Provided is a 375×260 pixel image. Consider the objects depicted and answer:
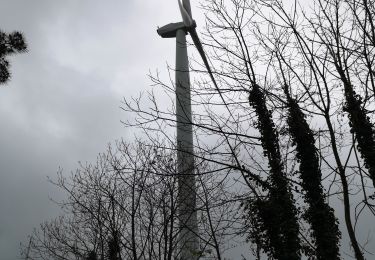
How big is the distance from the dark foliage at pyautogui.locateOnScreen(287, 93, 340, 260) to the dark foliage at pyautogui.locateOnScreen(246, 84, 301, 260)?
2.94 feet

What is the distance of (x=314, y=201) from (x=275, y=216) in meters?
1.72

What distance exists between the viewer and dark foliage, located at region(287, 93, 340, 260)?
44.2ft

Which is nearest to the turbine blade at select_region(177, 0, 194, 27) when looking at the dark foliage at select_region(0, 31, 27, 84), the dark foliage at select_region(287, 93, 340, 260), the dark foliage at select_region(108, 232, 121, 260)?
the dark foliage at select_region(287, 93, 340, 260)

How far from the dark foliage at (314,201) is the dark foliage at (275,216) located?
90cm

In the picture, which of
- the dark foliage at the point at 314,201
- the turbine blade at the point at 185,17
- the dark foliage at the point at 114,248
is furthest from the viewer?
the turbine blade at the point at 185,17

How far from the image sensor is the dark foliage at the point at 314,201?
1348 cm

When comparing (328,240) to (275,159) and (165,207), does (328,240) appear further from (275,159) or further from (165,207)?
(165,207)

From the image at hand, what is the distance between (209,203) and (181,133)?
11.0 ft

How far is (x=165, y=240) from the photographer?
14.2m

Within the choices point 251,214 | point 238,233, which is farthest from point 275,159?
point 238,233

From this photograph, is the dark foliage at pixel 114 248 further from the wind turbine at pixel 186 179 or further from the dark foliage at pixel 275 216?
the dark foliage at pixel 275 216

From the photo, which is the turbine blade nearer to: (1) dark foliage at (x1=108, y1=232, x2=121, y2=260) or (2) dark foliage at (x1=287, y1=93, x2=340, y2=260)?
(2) dark foliage at (x1=287, y1=93, x2=340, y2=260)

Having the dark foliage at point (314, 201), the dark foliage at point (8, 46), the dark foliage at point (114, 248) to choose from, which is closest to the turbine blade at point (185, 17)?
the dark foliage at point (314, 201)

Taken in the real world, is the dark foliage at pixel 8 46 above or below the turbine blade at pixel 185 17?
below
